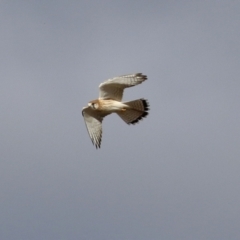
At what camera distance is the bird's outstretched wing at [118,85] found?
2152 cm

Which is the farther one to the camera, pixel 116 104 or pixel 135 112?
pixel 135 112

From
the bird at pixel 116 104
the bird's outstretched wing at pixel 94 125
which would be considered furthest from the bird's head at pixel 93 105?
the bird's outstretched wing at pixel 94 125

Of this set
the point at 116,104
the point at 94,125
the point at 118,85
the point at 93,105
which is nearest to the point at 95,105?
the point at 93,105

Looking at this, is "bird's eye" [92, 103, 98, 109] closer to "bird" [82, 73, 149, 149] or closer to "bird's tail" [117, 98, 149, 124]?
"bird" [82, 73, 149, 149]

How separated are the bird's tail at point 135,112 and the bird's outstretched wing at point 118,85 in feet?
1.44

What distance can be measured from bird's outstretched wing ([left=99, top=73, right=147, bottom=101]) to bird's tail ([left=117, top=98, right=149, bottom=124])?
44cm

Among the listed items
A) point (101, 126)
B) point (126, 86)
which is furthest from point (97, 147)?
point (126, 86)

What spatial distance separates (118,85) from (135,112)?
1.10 meters

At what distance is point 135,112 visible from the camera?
896 inches

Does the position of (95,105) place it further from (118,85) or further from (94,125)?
(94,125)

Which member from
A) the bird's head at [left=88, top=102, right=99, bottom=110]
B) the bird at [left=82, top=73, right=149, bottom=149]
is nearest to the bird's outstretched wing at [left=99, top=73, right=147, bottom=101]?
the bird at [left=82, top=73, right=149, bottom=149]

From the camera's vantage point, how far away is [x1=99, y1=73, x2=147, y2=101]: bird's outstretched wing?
21516 millimetres

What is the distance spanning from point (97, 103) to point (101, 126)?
1.12 metres

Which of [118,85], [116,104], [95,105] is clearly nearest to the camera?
[118,85]
